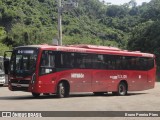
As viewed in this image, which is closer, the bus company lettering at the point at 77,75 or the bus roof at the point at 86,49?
the bus roof at the point at 86,49

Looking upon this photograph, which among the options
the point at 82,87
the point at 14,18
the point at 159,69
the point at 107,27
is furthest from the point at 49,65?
the point at 107,27

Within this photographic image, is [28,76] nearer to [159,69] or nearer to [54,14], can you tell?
[159,69]

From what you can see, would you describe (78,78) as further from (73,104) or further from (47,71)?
(73,104)

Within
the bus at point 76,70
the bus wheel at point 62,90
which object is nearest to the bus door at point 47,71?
the bus at point 76,70

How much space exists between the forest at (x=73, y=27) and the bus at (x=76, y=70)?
3207 cm

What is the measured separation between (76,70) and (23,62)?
333cm

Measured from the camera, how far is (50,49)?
74.9 ft

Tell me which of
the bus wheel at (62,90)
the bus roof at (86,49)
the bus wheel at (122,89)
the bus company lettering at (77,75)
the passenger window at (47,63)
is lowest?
the bus wheel at (122,89)

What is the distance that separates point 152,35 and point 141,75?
41127mm

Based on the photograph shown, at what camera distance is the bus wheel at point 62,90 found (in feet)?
76.7

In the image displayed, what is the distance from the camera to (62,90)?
23.7m

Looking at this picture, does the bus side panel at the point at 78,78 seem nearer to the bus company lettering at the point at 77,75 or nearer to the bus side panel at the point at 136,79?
the bus company lettering at the point at 77,75

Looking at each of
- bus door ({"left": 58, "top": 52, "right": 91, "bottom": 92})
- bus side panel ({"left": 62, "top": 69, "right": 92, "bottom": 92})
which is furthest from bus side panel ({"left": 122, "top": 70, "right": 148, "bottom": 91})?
bus door ({"left": 58, "top": 52, "right": 91, "bottom": 92})

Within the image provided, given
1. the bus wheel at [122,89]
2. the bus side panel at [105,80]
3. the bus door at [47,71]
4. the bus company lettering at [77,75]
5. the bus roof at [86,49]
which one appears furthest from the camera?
the bus wheel at [122,89]
